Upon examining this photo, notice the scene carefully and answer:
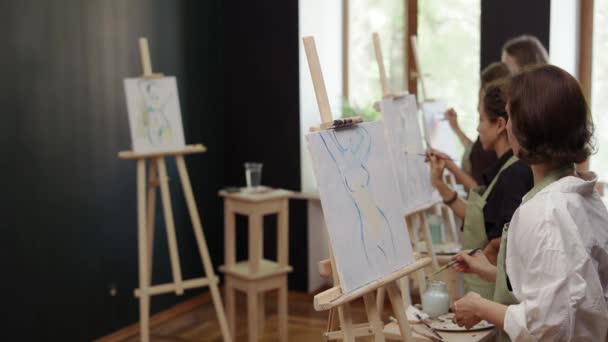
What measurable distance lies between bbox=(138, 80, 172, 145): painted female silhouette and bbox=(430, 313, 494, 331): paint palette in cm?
188

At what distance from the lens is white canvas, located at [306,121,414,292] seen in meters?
2.32

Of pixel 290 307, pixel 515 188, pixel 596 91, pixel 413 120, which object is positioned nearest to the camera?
pixel 515 188

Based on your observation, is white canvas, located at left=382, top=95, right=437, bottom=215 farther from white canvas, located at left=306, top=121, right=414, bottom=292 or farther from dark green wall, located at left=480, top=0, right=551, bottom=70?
dark green wall, located at left=480, top=0, right=551, bottom=70

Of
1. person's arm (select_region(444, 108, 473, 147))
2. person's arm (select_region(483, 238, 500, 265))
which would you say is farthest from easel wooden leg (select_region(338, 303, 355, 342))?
person's arm (select_region(444, 108, 473, 147))

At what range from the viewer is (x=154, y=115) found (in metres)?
3.95

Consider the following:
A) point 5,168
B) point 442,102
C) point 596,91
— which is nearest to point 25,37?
point 5,168

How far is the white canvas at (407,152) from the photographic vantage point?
3.32 metres

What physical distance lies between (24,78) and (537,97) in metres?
2.72

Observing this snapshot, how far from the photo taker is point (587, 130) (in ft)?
6.26

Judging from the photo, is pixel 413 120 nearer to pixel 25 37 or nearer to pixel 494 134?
pixel 494 134

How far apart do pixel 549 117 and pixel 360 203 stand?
771mm

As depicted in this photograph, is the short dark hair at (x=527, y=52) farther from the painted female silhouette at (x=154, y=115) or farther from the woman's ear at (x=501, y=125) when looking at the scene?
the painted female silhouette at (x=154, y=115)

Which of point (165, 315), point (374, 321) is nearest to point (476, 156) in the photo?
point (374, 321)

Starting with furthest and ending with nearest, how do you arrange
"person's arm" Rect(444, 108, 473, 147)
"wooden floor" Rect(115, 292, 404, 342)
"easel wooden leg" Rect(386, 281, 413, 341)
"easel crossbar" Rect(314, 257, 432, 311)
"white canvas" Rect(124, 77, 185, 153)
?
"wooden floor" Rect(115, 292, 404, 342) < "person's arm" Rect(444, 108, 473, 147) < "white canvas" Rect(124, 77, 185, 153) < "easel wooden leg" Rect(386, 281, 413, 341) < "easel crossbar" Rect(314, 257, 432, 311)
